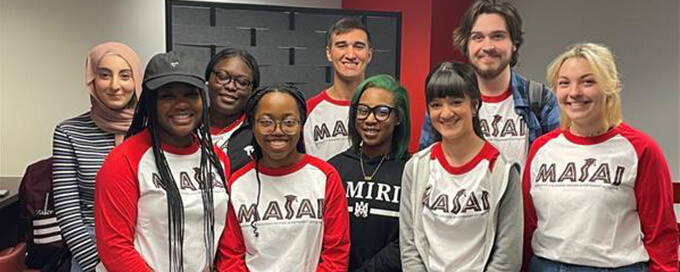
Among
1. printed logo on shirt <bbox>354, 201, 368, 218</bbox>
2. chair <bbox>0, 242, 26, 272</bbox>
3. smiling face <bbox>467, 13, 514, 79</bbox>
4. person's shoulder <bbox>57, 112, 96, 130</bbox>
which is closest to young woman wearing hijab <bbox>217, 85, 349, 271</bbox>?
printed logo on shirt <bbox>354, 201, 368, 218</bbox>

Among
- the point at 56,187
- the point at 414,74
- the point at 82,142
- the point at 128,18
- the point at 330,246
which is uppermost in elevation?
the point at 128,18

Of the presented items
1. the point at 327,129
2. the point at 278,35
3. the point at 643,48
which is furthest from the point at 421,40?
the point at 327,129

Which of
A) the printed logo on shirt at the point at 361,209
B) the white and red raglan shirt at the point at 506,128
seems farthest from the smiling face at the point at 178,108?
the white and red raglan shirt at the point at 506,128

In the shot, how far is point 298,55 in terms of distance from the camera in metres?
3.29

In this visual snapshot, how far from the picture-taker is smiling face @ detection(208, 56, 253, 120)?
2.24 meters

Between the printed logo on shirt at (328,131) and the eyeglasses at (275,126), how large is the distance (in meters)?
0.61

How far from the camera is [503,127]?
2.17 m

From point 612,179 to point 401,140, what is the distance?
0.68 meters

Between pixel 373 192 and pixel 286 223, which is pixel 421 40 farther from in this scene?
pixel 286 223

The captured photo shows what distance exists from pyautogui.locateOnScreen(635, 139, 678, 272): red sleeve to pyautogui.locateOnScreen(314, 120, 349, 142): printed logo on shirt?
1115 mm

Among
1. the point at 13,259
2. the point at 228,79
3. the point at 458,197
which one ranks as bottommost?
the point at 13,259

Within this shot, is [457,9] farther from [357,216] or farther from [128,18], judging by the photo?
[357,216]

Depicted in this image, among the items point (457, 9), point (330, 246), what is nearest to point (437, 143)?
point (330, 246)

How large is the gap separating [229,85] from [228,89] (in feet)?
0.05
